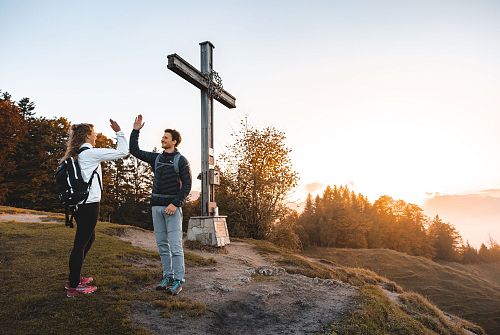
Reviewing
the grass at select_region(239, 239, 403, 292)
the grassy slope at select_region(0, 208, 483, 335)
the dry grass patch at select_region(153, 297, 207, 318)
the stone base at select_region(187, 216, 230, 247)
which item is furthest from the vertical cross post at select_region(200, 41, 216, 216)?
the dry grass patch at select_region(153, 297, 207, 318)

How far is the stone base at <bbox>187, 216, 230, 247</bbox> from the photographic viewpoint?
38.3ft

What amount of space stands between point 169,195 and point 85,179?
1292 millimetres

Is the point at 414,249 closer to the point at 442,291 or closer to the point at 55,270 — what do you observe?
the point at 442,291

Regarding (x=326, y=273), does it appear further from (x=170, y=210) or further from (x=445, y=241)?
(x=445, y=241)

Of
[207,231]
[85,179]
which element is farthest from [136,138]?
[207,231]

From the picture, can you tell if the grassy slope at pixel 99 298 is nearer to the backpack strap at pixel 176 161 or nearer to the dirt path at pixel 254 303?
the dirt path at pixel 254 303

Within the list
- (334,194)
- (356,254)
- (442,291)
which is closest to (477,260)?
(334,194)

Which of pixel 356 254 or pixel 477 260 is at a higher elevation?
pixel 356 254

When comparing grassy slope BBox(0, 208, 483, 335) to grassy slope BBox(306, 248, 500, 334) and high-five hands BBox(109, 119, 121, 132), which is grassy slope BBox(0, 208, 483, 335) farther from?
grassy slope BBox(306, 248, 500, 334)

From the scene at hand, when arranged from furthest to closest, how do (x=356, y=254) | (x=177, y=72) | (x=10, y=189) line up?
(x=356, y=254)
(x=10, y=189)
(x=177, y=72)

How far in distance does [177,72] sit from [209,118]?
7.35ft

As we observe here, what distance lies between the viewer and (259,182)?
78.9 feet

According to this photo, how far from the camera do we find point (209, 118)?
1253cm

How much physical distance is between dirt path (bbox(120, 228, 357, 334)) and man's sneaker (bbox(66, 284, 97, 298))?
810 mm
